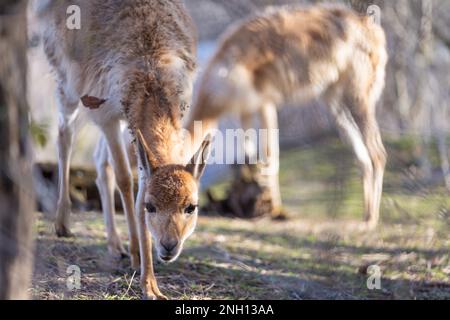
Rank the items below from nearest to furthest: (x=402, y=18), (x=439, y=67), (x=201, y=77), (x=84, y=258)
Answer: (x=84, y=258), (x=201, y=77), (x=402, y=18), (x=439, y=67)

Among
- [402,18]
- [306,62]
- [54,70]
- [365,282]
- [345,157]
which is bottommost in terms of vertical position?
[365,282]

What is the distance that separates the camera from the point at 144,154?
4.99m

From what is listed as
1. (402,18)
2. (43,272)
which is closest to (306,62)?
(402,18)

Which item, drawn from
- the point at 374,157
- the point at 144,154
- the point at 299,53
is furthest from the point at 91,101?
the point at 299,53

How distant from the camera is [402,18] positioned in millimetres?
11789

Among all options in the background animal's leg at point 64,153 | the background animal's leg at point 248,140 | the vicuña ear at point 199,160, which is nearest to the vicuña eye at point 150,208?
the vicuña ear at point 199,160

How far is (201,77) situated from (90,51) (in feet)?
9.55

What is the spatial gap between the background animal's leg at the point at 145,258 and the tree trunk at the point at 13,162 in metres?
1.39

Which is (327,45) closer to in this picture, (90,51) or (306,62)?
(306,62)

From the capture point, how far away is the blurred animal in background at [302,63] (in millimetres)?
8766

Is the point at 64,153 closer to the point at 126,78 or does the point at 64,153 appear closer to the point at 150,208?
the point at 126,78

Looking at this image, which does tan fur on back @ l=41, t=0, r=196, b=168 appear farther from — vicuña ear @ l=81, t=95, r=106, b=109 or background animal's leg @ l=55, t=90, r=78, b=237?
background animal's leg @ l=55, t=90, r=78, b=237

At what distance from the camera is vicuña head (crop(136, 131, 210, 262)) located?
476 centimetres

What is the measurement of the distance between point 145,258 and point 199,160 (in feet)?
2.59
